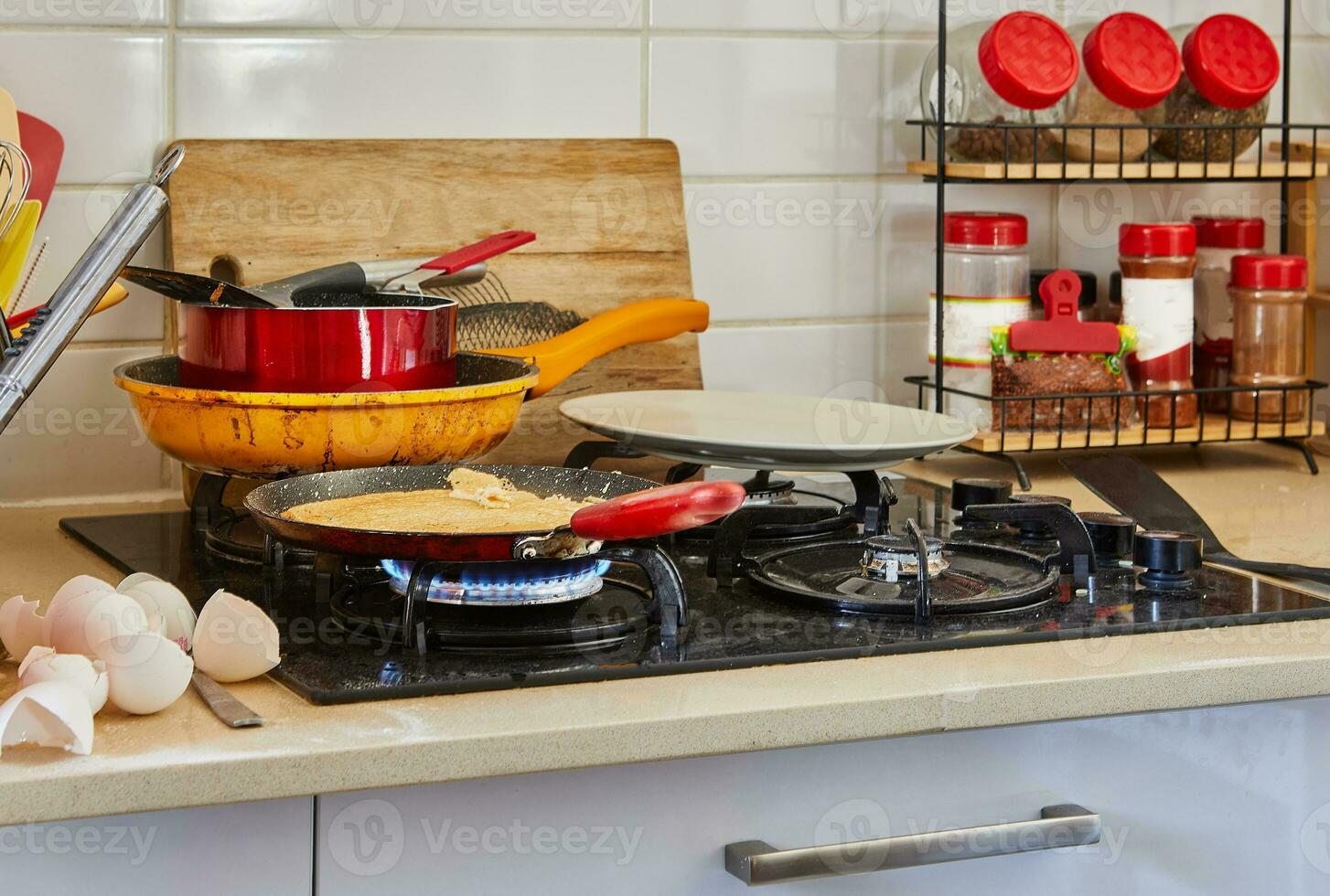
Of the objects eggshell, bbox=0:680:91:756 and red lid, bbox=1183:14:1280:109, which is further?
red lid, bbox=1183:14:1280:109

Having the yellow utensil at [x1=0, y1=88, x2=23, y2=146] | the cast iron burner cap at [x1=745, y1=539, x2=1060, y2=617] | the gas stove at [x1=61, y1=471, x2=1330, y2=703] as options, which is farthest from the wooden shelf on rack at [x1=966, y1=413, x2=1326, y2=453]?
the yellow utensil at [x1=0, y1=88, x2=23, y2=146]

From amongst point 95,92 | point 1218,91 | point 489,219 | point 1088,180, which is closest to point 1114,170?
point 1088,180

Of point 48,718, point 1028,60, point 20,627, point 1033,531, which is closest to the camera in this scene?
point 48,718

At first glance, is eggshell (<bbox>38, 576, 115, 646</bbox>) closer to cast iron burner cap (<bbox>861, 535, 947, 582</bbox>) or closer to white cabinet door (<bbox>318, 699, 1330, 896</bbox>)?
white cabinet door (<bbox>318, 699, 1330, 896</bbox>)

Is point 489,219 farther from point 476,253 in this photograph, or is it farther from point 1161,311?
point 1161,311

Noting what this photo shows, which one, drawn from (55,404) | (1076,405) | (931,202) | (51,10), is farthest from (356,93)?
(1076,405)

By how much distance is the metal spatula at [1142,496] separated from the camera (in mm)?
1072

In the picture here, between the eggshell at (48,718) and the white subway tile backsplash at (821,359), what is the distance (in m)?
0.88

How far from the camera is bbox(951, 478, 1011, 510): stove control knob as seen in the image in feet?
3.61

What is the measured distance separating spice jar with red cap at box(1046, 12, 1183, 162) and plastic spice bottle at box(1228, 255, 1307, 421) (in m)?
0.16

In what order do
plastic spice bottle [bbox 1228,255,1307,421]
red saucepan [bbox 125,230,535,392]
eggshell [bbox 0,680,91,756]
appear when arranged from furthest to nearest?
plastic spice bottle [bbox 1228,255,1307,421], red saucepan [bbox 125,230,535,392], eggshell [bbox 0,680,91,756]

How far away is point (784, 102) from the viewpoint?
1427 millimetres

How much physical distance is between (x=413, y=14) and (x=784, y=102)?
1.19ft

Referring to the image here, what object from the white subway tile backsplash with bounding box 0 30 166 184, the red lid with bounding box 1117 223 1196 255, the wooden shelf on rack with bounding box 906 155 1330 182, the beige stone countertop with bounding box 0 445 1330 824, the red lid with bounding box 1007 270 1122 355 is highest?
the white subway tile backsplash with bounding box 0 30 166 184
